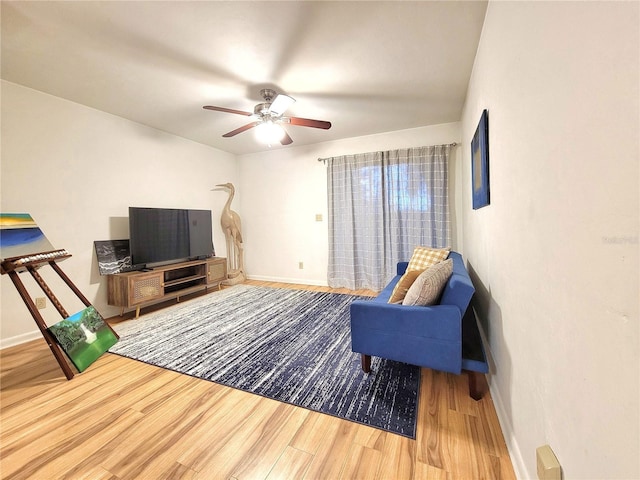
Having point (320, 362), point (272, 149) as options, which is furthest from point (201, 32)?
point (272, 149)

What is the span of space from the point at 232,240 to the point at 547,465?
15.7ft

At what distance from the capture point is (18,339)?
2.44 m

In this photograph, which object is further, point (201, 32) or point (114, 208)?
point (114, 208)

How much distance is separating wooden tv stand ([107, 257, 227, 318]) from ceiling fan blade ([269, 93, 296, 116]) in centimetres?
246

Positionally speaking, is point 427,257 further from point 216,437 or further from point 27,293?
point 27,293

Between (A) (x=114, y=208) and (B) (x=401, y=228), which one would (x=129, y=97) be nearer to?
(A) (x=114, y=208)

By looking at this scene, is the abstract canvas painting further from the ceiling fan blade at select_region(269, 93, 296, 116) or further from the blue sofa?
the blue sofa

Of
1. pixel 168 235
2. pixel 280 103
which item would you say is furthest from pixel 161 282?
pixel 280 103

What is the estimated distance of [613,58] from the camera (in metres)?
0.50

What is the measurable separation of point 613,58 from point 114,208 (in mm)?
4130

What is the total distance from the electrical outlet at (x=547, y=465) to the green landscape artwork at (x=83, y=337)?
108 inches

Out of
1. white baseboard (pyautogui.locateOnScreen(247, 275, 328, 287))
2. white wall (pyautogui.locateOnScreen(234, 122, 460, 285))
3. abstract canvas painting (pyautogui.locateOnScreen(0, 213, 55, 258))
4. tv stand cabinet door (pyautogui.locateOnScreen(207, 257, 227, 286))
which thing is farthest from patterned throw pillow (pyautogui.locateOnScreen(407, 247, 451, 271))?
abstract canvas painting (pyautogui.locateOnScreen(0, 213, 55, 258))

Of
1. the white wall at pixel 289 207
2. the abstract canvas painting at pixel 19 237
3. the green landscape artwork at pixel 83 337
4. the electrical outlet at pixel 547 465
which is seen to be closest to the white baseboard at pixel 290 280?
the white wall at pixel 289 207

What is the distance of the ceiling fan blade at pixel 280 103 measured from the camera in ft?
7.17
